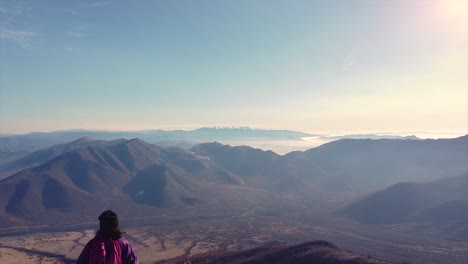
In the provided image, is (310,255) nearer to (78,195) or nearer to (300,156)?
(78,195)

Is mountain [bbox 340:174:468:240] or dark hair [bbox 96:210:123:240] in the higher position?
dark hair [bbox 96:210:123:240]

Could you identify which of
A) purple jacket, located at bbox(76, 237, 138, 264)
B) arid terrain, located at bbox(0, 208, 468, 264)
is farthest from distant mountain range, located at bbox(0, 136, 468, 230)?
purple jacket, located at bbox(76, 237, 138, 264)

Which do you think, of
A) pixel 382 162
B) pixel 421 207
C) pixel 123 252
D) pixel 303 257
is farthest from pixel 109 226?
pixel 382 162

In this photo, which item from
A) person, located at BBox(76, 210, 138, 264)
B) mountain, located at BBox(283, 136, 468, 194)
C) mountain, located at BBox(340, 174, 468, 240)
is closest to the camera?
person, located at BBox(76, 210, 138, 264)

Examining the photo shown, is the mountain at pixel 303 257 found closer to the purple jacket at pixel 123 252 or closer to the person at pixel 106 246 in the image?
the purple jacket at pixel 123 252

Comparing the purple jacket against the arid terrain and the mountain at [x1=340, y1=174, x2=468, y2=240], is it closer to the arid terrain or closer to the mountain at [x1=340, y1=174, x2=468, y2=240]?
the arid terrain

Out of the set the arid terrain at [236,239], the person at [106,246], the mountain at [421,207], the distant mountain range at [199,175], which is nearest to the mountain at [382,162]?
the distant mountain range at [199,175]

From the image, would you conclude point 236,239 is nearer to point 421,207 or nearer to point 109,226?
point 421,207
